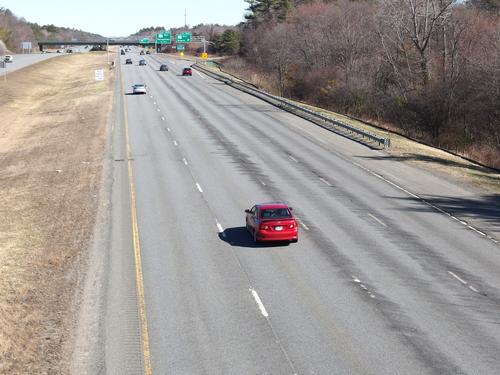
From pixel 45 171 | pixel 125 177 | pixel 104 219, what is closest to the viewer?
pixel 104 219

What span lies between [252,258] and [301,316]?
5.78m

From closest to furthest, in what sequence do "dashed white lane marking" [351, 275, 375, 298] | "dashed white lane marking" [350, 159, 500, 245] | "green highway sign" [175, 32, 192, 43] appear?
"dashed white lane marking" [351, 275, 375, 298]
"dashed white lane marking" [350, 159, 500, 245]
"green highway sign" [175, 32, 192, 43]

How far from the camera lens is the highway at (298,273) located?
54.1ft

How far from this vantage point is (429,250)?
25.5 m

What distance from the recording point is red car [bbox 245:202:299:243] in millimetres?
25375

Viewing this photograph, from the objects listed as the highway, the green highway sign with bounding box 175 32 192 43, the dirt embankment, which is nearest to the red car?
the highway

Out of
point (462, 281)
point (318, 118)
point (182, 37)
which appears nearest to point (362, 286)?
point (462, 281)

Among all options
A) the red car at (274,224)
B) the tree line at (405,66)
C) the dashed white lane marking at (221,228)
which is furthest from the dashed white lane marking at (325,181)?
the tree line at (405,66)

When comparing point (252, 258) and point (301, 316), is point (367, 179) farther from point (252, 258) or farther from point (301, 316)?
point (301, 316)

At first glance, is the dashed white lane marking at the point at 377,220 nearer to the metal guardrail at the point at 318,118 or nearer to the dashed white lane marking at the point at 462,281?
the dashed white lane marking at the point at 462,281

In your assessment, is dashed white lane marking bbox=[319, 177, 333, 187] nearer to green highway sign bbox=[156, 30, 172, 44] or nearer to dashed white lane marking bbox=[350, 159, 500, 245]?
dashed white lane marking bbox=[350, 159, 500, 245]

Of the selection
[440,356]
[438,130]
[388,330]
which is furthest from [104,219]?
[438,130]

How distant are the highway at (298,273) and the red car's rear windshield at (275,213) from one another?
114cm

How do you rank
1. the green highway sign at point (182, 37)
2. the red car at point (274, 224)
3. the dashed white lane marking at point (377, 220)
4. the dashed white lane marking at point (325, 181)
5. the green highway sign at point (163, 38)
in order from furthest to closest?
the green highway sign at point (163, 38), the green highway sign at point (182, 37), the dashed white lane marking at point (325, 181), the dashed white lane marking at point (377, 220), the red car at point (274, 224)
